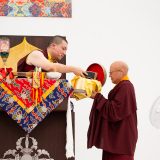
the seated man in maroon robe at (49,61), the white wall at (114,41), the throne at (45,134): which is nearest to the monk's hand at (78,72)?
the seated man in maroon robe at (49,61)

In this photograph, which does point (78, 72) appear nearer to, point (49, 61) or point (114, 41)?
point (49, 61)

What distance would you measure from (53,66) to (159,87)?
230cm

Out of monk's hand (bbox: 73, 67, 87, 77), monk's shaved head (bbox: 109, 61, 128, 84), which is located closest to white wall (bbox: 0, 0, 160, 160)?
monk's shaved head (bbox: 109, 61, 128, 84)

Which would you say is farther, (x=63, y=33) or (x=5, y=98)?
(x=63, y=33)

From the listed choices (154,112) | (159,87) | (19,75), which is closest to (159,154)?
(159,87)

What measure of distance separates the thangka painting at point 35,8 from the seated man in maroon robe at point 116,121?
5.49 ft

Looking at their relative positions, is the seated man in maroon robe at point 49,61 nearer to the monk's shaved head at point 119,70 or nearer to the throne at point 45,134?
the throne at point 45,134

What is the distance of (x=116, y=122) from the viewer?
3.22 meters

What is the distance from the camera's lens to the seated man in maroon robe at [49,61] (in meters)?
2.89

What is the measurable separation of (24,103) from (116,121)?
0.83m

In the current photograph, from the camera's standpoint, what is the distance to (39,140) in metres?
2.84

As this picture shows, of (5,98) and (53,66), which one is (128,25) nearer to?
(53,66)

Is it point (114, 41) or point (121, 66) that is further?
point (114, 41)

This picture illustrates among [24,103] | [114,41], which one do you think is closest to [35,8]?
[114,41]
